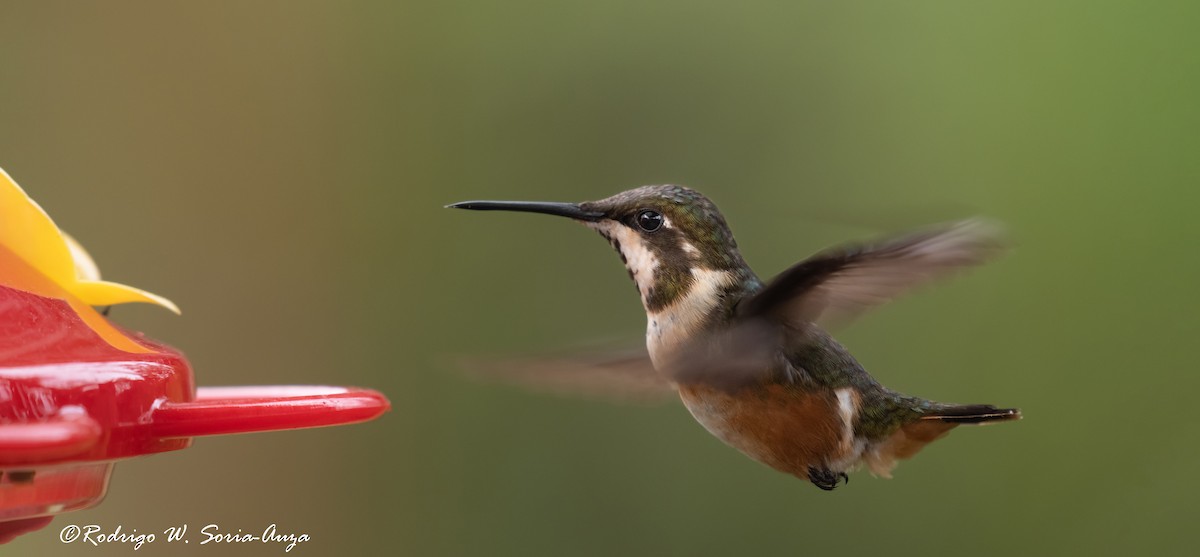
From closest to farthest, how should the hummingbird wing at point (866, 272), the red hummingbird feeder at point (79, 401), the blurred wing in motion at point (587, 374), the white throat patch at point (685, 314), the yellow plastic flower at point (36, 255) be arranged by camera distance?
the red hummingbird feeder at point (79, 401)
the yellow plastic flower at point (36, 255)
the hummingbird wing at point (866, 272)
the blurred wing in motion at point (587, 374)
the white throat patch at point (685, 314)

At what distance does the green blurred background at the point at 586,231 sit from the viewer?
3986 millimetres

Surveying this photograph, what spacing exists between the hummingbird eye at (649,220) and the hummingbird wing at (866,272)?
0.21 meters

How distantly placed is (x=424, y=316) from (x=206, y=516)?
1085mm

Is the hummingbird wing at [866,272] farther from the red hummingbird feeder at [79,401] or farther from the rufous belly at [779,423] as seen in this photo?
the red hummingbird feeder at [79,401]

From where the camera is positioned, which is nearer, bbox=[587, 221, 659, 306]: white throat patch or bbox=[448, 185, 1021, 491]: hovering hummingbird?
bbox=[448, 185, 1021, 491]: hovering hummingbird

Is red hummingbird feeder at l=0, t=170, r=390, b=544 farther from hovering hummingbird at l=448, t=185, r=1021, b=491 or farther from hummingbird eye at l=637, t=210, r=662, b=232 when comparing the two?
hummingbird eye at l=637, t=210, r=662, b=232

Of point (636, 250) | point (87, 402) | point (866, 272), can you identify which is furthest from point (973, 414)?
point (87, 402)

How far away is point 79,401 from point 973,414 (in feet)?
4.71

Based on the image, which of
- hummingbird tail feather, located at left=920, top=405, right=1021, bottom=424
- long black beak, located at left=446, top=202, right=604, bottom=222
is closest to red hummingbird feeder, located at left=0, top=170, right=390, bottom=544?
long black beak, located at left=446, top=202, right=604, bottom=222

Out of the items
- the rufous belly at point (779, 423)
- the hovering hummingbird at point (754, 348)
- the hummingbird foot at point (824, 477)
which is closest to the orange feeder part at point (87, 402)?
the hovering hummingbird at point (754, 348)

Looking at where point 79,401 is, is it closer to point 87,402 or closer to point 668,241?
point 87,402

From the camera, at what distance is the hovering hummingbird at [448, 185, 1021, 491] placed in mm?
1833

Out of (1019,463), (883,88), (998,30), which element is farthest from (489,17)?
(1019,463)

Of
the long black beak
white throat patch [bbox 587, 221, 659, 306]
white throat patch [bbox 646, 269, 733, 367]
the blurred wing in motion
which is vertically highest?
the long black beak
